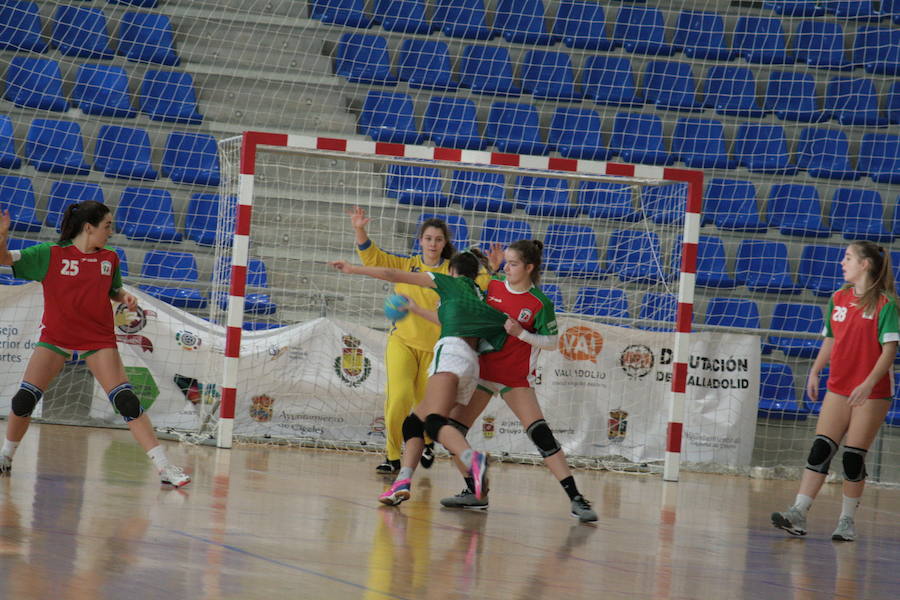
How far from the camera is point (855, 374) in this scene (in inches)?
259

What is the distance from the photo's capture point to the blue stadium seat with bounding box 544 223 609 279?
42.7 feet

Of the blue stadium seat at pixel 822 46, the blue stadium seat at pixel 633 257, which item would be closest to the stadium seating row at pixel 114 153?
the blue stadium seat at pixel 633 257

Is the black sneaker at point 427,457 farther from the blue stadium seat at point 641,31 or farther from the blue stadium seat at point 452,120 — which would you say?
the blue stadium seat at point 641,31

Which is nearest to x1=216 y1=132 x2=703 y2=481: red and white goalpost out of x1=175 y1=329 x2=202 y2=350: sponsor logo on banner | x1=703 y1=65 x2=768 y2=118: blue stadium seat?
x1=175 y1=329 x2=202 y2=350: sponsor logo on banner

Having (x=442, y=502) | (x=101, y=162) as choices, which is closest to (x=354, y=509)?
(x=442, y=502)

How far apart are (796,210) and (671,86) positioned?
8.35 ft

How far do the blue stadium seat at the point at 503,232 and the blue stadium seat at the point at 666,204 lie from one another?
1.49 metres

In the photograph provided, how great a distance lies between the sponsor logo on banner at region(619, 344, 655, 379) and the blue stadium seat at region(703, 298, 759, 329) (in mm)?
2739

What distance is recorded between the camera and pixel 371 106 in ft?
47.8

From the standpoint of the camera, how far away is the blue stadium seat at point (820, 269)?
45.4 feet

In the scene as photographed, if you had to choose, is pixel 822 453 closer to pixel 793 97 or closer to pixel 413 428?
pixel 413 428

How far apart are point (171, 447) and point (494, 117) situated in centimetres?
732

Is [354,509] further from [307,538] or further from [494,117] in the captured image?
[494,117]

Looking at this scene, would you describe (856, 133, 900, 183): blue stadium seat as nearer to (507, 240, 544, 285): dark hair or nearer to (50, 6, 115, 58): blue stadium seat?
(507, 240, 544, 285): dark hair
